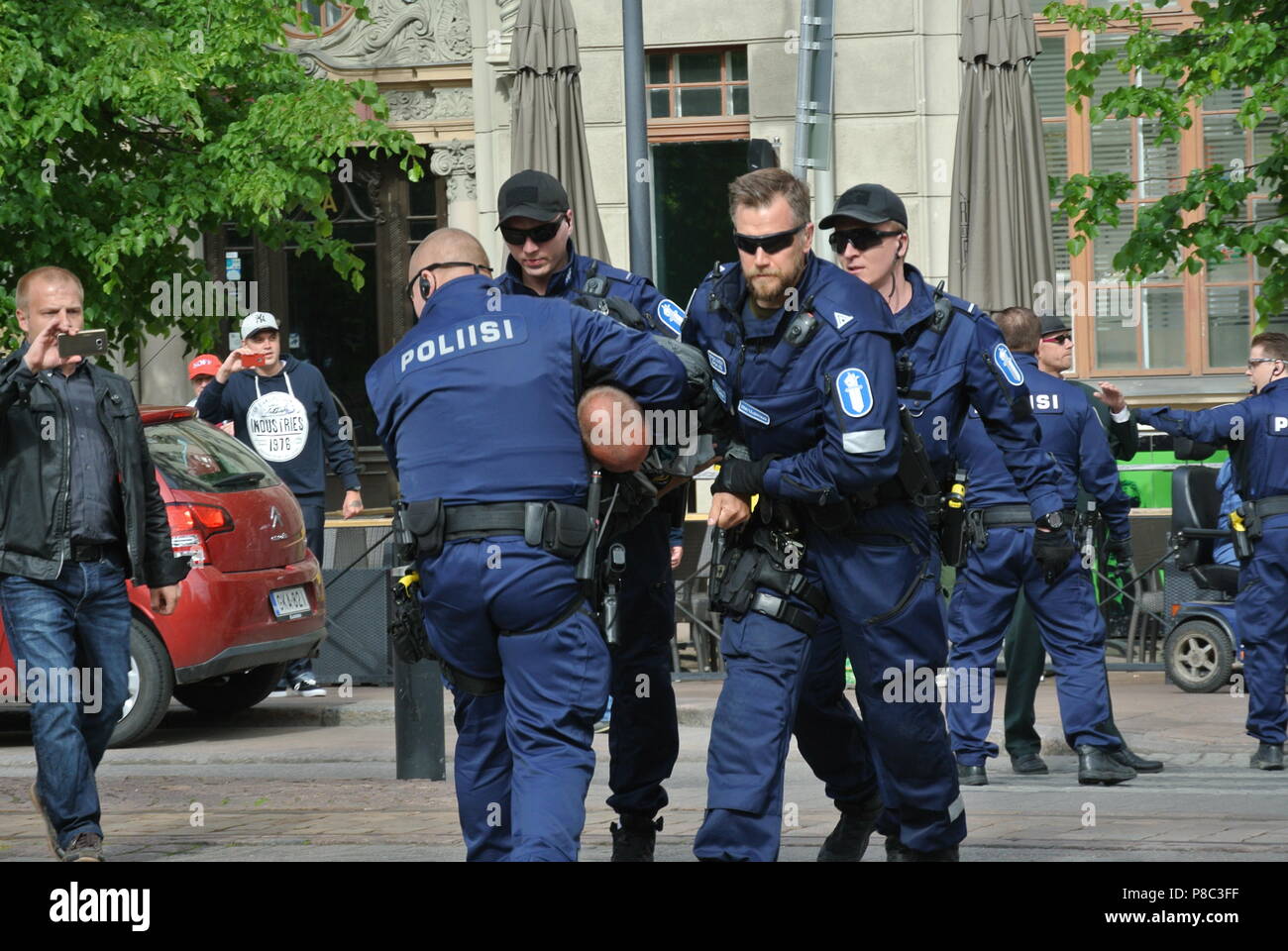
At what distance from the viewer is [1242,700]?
11.5m

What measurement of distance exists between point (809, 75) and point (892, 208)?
5.20 m

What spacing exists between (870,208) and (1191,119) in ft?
21.4

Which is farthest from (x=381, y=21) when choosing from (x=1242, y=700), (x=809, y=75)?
(x=1242, y=700)

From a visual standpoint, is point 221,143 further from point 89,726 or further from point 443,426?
point 443,426

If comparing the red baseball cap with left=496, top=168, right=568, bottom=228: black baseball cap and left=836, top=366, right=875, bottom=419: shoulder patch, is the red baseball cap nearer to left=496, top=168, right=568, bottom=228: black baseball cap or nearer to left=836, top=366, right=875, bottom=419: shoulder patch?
left=496, top=168, right=568, bottom=228: black baseball cap

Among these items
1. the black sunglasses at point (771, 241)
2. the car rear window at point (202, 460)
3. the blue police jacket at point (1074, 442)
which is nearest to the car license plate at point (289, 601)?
the car rear window at point (202, 460)

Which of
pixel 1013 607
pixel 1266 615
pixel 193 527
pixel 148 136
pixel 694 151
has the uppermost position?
pixel 694 151

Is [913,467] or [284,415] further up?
[284,415]

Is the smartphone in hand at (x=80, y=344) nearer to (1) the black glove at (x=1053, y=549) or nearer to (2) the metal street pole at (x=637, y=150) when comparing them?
(1) the black glove at (x=1053, y=549)

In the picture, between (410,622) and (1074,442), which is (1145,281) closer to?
(1074,442)

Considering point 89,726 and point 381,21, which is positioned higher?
point 381,21

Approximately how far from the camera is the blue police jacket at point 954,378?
6137 millimetres

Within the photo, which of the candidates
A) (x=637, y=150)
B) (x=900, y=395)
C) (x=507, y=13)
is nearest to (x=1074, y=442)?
(x=900, y=395)

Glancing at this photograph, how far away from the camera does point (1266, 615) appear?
930cm
